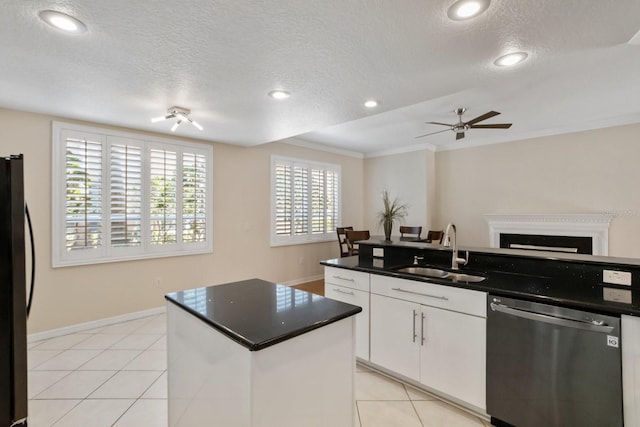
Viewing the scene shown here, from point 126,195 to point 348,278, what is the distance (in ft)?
9.84

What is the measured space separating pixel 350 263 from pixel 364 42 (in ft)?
6.00

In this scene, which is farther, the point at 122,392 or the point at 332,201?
the point at 332,201

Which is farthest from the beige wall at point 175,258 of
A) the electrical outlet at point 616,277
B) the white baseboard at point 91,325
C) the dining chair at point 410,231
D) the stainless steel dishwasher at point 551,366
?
the electrical outlet at point 616,277

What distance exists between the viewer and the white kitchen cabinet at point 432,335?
1963 mm

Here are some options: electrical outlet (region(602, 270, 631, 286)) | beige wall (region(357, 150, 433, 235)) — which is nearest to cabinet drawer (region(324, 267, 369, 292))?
electrical outlet (region(602, 270, 631, 286))

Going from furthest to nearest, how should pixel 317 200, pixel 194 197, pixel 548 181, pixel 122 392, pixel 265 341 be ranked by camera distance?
pixel 317 200, pixel 548 181, pixel 194 197, pixel 122 392, pixel 265 341

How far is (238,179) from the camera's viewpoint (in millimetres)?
4898

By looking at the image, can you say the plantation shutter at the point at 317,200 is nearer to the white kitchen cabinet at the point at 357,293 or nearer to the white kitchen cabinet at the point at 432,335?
the white kitchen cabinet at the point at 357,293

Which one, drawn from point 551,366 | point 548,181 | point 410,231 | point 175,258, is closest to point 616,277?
point 551,366

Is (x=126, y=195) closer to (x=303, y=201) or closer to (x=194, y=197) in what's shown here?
(x=194, y=197)

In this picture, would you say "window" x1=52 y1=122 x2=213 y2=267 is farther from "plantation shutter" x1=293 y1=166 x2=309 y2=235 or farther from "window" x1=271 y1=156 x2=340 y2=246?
"plantation shutter" x1=293 y1=166 x2=309 y2=235

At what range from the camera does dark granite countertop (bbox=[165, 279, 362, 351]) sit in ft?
3.84

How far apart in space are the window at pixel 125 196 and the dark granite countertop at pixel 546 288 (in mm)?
2999

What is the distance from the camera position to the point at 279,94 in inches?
108
